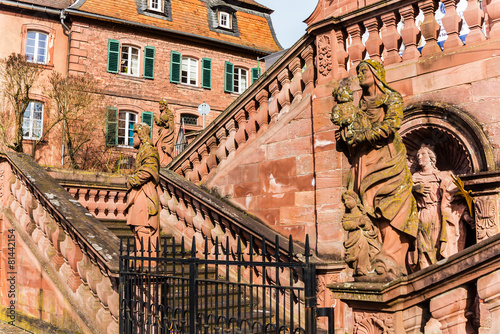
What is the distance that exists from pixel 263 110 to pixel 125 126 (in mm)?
16019

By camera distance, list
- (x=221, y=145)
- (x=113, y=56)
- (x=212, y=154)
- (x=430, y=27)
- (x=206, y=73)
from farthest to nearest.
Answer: (x=206, y=73) → (x=113, y=56) → (x=212, y=154) → (x=221, y=145) → (x=430, y=27)

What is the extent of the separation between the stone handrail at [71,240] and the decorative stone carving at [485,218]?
4166 mm

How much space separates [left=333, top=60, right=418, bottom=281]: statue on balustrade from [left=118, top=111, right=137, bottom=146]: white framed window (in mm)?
20022

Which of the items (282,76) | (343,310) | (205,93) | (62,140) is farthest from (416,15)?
(205,93)

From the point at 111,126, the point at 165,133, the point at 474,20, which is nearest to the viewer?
the point at 474,20

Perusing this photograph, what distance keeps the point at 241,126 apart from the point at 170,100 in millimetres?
16421

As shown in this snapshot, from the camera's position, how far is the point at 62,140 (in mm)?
21844

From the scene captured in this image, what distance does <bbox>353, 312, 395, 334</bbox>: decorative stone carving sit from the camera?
139 inches

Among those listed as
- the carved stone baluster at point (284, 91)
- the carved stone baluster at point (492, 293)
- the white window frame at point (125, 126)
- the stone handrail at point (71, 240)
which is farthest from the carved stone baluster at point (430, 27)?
the white window frame at point (125, 126)

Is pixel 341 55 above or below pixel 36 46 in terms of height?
below

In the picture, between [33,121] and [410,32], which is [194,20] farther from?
[410,32]

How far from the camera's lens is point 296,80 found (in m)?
8.70

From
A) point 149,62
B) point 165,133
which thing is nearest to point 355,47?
point 165,133

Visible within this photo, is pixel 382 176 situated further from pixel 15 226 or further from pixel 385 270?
pixel 15 226
